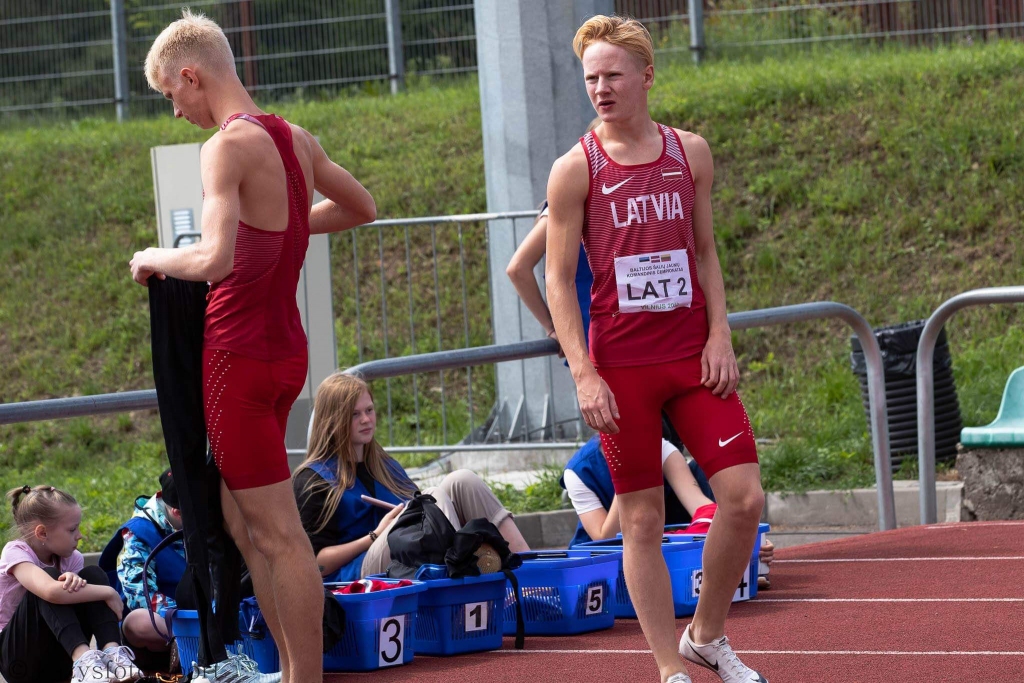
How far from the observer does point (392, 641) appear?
550 centimetres

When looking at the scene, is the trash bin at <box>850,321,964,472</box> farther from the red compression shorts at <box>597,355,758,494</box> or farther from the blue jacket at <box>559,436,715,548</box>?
the red compression shorts at <box>597,355,758,494</box>

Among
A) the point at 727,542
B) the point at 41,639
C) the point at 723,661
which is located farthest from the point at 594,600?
the point at 41,639

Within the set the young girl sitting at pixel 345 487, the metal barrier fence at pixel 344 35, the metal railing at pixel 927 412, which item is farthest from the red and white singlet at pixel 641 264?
the metal barrier fence at pixel 344 35

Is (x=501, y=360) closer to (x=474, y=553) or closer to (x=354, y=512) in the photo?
(x=354, y=512)

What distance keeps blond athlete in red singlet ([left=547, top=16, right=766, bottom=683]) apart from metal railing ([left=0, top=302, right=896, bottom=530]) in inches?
65.6

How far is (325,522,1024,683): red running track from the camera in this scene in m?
5.10

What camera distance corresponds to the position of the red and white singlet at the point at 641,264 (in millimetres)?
4461

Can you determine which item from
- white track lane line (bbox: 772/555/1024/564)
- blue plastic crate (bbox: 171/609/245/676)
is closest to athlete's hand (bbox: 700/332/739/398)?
blue plastic crate (bbox: 171/609/245/676)

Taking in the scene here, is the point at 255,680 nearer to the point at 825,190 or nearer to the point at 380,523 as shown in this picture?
the point at 380,523

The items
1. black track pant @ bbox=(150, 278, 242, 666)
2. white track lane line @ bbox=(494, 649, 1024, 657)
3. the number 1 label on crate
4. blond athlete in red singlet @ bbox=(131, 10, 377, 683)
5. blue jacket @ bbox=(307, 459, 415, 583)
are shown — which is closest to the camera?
blond athlete in red singlet @ bbox=(131, 10, 377, 683)

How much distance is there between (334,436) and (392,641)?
0.97 meters

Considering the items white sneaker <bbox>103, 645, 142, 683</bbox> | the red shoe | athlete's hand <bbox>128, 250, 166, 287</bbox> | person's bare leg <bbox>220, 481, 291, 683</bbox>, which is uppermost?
athlete's hand <bbox>128, 250, 166, 287</bbox>

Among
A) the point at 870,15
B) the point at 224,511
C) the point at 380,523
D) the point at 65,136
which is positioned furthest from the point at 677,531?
the point at 65,136

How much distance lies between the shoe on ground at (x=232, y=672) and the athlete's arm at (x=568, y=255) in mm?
1352
